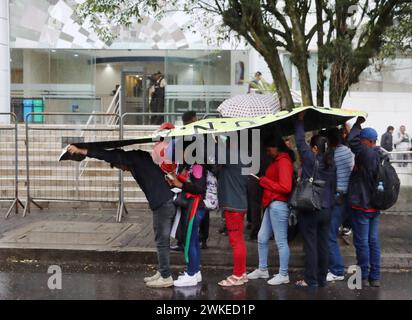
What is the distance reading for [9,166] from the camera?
36.9 feet

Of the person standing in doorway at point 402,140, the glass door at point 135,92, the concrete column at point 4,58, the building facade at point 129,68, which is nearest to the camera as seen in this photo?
the concrete column at point 4,58

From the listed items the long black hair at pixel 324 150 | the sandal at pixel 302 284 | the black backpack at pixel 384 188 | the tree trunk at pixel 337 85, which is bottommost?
the sandal at pixel 302 284

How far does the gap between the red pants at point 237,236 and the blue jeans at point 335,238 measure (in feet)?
3.53

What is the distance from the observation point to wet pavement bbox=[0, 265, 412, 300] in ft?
19.1

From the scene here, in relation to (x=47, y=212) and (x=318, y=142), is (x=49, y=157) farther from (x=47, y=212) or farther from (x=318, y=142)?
(x=318, y=142)

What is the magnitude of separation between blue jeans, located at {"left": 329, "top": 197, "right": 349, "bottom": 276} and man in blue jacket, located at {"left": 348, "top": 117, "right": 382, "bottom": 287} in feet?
0.60

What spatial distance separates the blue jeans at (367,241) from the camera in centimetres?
613

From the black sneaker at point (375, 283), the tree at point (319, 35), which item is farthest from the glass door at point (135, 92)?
the black sneaker at point (375, 283)

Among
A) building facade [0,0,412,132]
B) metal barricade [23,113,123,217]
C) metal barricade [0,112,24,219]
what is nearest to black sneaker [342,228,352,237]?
A: metal barricade [23,113,123,217]

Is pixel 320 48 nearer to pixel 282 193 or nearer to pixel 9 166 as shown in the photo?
pixel 282 193

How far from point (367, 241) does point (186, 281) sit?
6.91ft

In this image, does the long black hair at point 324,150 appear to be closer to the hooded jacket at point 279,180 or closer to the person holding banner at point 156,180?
the hooded jacket at point 279,180

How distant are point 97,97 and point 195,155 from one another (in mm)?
14069

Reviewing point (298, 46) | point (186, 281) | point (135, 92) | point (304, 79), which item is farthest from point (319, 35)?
point (135, 92)
